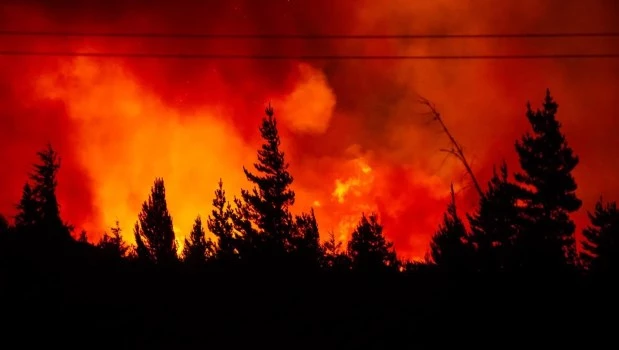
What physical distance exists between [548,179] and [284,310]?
30.6 metres

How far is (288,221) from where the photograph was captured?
125 ft

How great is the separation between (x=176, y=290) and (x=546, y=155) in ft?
109

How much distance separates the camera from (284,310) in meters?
13.1

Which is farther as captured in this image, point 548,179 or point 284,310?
point 548,179

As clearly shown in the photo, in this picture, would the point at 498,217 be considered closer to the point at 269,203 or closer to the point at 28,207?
the point at 269,203

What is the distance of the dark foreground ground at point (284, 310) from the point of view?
10836 mm

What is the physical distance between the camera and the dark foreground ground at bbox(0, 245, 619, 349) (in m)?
10.8

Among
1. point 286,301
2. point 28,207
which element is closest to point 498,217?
point 286,301

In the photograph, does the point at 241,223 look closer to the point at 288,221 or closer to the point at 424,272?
the point at 288,221

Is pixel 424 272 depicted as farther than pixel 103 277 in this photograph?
Yes

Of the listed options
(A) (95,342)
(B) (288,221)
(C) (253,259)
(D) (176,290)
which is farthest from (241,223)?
(A) (95,342)

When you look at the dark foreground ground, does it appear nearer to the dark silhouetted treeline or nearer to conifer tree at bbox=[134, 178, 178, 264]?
the dark silhouetted treeline

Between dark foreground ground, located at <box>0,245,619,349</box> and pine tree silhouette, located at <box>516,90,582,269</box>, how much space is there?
2340 cm

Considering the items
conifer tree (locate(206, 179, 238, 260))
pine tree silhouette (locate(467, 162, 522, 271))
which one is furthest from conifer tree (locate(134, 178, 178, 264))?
pine tree silhouette (locate(467, 162, 522, 271))
